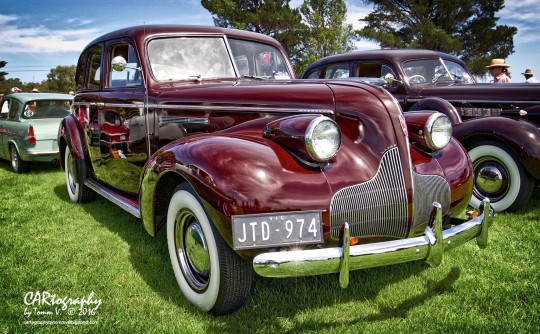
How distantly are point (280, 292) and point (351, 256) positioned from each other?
85cm

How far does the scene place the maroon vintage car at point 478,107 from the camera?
436 centimetres

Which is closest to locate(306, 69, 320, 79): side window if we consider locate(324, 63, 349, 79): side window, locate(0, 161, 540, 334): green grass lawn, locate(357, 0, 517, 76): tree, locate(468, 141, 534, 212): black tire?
locate(324, 63, 349, 79): side window

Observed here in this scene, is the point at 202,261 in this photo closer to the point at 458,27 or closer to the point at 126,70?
the point at 126,70

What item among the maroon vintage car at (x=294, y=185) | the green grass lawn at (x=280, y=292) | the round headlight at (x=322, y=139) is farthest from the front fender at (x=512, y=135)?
the round headlight at (x=322, y=139)

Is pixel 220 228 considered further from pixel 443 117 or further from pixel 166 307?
pixel 443 117

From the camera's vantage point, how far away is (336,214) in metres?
2.21

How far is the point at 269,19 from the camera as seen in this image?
2550 cm

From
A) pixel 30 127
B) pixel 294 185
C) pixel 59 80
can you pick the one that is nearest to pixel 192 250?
pixel 294 185

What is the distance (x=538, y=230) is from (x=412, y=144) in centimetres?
196

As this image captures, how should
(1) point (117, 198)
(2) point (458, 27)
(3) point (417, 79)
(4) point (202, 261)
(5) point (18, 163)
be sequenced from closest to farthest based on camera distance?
1. (4) point (202, 261)
2. (1) point (117, 198)
3. (3) point (417, 79)
4. (5) point (18, 163)
5. (2) point (458, 27)

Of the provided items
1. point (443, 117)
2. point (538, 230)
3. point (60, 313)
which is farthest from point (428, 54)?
point (60, 313)

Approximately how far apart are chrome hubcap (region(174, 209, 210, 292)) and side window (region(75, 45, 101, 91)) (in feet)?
8.47

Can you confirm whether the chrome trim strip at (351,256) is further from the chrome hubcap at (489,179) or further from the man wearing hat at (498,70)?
the man wearing hat at (498,70)

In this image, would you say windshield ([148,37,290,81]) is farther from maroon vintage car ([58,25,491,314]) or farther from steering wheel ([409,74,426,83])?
steering wheel ([409,74,426,83])
